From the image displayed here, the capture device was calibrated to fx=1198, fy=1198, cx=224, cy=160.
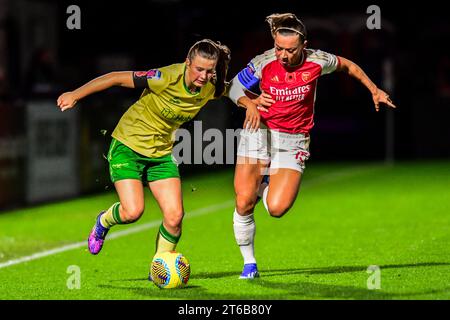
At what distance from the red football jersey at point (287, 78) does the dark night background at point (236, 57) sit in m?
8.36

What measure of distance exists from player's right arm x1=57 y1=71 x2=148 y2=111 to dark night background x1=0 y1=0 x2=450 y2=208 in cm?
849

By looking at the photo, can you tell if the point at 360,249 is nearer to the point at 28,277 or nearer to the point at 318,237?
the point at 318,237

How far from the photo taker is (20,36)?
26.4m

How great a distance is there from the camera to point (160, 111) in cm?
959

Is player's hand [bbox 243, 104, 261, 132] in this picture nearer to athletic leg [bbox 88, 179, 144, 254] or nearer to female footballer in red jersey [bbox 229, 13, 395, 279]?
female footballer in red jersey [bbox 229, 13, 395, 279]

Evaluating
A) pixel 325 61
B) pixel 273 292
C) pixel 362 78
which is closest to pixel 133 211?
pixel 273 292

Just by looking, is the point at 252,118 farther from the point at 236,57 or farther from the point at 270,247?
the point at 236,57

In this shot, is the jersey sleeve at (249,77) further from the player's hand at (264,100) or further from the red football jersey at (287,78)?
the player's hand at (264,100)

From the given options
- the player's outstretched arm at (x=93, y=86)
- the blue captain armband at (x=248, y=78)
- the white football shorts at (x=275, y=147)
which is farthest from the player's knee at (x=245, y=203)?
the player's outstretched arm at (x=93, y=86)

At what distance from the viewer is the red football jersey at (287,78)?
9.70m

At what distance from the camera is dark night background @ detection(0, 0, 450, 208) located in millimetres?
20734

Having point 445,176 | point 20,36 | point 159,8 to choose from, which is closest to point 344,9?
point 159,8

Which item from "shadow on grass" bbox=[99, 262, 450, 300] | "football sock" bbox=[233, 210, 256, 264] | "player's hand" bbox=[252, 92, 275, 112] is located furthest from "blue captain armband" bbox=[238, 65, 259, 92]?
"shadow on grass" bbox=[99, 262, 450, 300]

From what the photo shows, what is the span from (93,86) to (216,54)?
3.20 feet
